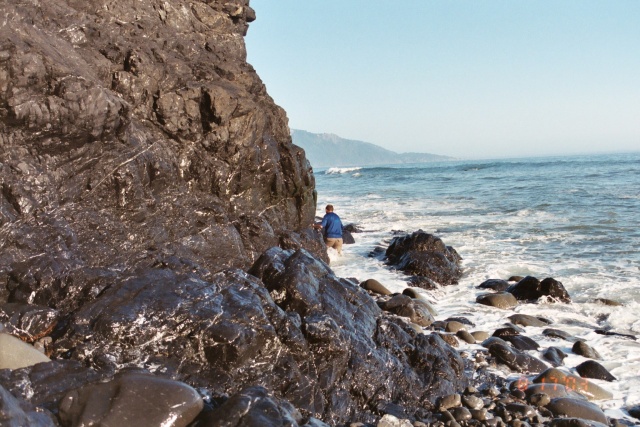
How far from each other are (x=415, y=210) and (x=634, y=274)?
14024mm

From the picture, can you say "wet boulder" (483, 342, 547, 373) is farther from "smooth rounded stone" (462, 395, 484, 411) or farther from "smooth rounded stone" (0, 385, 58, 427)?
"smooth rounded stone" (0, 385, 58, 427)

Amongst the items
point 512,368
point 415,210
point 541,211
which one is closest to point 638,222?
point 541,211

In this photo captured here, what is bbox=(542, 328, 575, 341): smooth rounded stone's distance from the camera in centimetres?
955

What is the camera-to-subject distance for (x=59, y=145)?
8.66 m

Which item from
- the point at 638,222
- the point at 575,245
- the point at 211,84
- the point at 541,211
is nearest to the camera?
the point at 211,84

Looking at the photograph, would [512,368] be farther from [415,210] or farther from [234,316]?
[415,210]

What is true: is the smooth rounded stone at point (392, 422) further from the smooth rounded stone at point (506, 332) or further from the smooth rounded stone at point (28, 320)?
the smooth rounded stone at point (506, 332)

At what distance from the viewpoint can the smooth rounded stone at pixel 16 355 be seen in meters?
5.02

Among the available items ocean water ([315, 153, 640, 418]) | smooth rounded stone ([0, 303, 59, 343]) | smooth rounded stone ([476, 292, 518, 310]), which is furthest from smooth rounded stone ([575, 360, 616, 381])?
smooth rounded stone ([0, 303, 59, 343])

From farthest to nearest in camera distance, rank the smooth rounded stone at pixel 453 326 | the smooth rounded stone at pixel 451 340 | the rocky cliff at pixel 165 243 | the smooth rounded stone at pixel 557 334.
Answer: the smooth rounded stone at pixel 453 326
the smooth rounded stone at pixel 557 334
the smooth rounded stone at pixel 451 340
the rocky cliff at pixel 165 243

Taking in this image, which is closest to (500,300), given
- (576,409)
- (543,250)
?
(576,409)

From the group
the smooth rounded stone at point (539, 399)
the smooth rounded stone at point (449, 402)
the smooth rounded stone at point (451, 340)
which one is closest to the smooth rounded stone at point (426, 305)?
the smooth rounded stone at point (451, 340)

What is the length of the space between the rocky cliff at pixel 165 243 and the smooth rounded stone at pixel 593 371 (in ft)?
6.77

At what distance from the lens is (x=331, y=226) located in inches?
609
